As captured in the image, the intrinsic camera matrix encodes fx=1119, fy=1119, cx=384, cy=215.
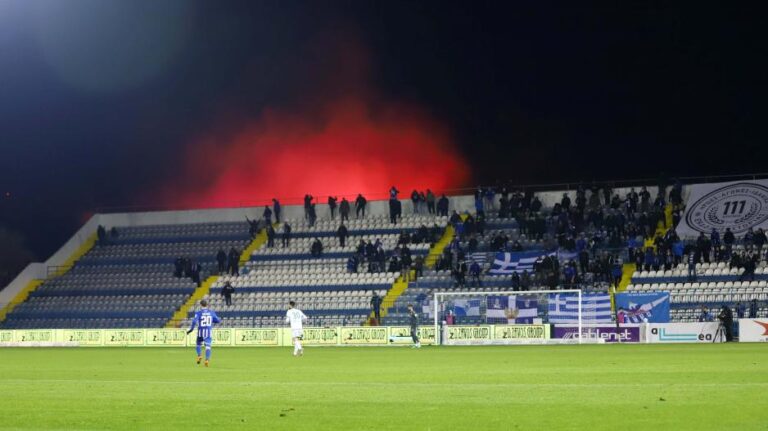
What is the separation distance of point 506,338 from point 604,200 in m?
14.0

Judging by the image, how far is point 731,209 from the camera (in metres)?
56.4

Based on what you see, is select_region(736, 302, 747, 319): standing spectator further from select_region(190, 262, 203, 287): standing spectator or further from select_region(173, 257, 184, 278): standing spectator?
select_region(173, 257, 184, 278): standing spectator

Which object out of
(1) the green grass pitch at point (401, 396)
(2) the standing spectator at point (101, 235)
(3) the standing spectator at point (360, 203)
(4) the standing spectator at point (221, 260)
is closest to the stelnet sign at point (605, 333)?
(1) the green grass pitch at point (401, 396)

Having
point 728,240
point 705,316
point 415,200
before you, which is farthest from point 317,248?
point 705,316

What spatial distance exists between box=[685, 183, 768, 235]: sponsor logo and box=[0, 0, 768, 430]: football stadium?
96 millimetres

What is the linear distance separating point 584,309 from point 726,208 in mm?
12579

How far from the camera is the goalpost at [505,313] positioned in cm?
4853

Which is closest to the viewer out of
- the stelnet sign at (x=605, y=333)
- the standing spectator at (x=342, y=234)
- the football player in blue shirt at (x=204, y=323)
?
the football player in blue shirt at (x=204, y=323)

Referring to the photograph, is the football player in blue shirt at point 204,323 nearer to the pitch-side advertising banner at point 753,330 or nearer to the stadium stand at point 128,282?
the pitch-side advertising banner at point 753,330

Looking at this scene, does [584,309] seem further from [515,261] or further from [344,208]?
[344,208]

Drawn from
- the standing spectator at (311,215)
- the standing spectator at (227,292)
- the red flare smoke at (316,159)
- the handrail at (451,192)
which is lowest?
the standing spectator at (227,292)

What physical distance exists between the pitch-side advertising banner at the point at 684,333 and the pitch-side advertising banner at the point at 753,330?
0.89 meters

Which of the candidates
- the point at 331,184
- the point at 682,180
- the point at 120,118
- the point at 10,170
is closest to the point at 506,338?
the point at 682,180

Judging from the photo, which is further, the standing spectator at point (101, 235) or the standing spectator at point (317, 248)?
the standing spectator at point (101, 235)
